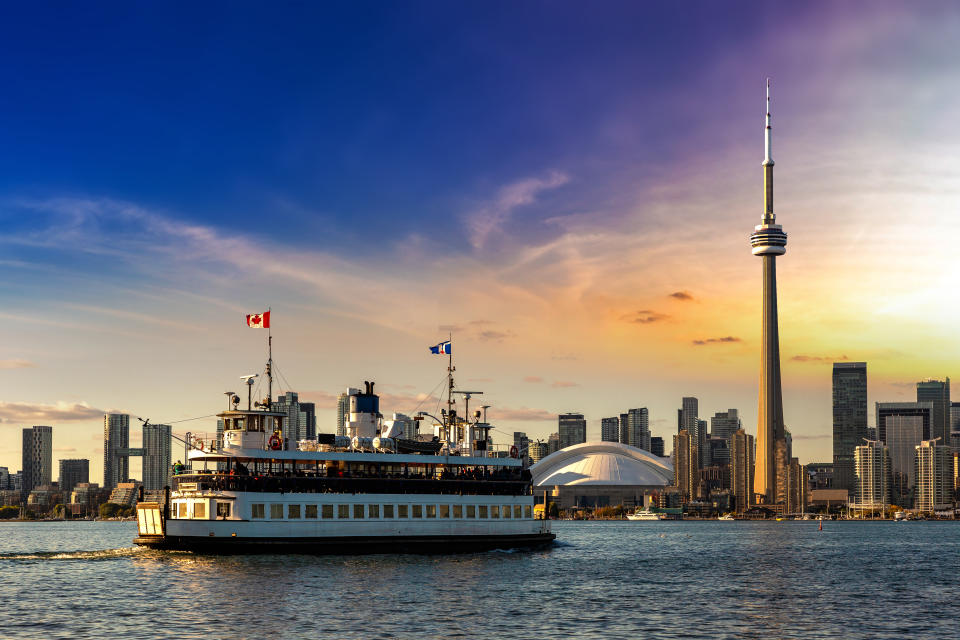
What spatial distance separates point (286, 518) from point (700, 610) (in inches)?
1292

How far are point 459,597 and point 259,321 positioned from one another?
102 ft

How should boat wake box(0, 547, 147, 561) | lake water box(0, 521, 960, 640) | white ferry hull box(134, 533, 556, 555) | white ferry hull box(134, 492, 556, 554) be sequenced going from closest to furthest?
lake water box(0, 521, 960, 640) → white ferry hull box(134, 533, 556, 555) → white ferry hull box(134, 492, 556, 554) → boat wake box(0, 547, 147, 561)

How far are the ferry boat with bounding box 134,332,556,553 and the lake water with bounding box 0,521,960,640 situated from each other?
6.65ft

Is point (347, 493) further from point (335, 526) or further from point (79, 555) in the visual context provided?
point (79, 555)

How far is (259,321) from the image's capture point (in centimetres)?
7838

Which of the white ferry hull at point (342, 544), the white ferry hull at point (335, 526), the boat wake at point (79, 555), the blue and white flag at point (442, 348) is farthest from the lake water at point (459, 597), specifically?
the blue and white flag at point (442, 348)

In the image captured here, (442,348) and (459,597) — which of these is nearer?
(459,597)

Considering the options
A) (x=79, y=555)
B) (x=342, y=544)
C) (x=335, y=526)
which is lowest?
(x=79, y=555)

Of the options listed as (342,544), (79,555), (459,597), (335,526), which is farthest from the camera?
(79,555)

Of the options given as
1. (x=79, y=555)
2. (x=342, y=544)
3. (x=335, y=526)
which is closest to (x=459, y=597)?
(x=342, y=544)

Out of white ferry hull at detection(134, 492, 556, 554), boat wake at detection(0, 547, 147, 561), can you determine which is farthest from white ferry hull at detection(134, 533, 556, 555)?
boat wake at detection(0, 547, 147, 561)

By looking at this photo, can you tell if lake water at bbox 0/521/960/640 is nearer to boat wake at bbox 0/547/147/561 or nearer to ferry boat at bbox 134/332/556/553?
boat wake at bbox 0/547/147/561

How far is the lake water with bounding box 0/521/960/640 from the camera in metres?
46.2

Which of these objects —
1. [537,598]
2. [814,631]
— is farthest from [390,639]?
[814,631]
